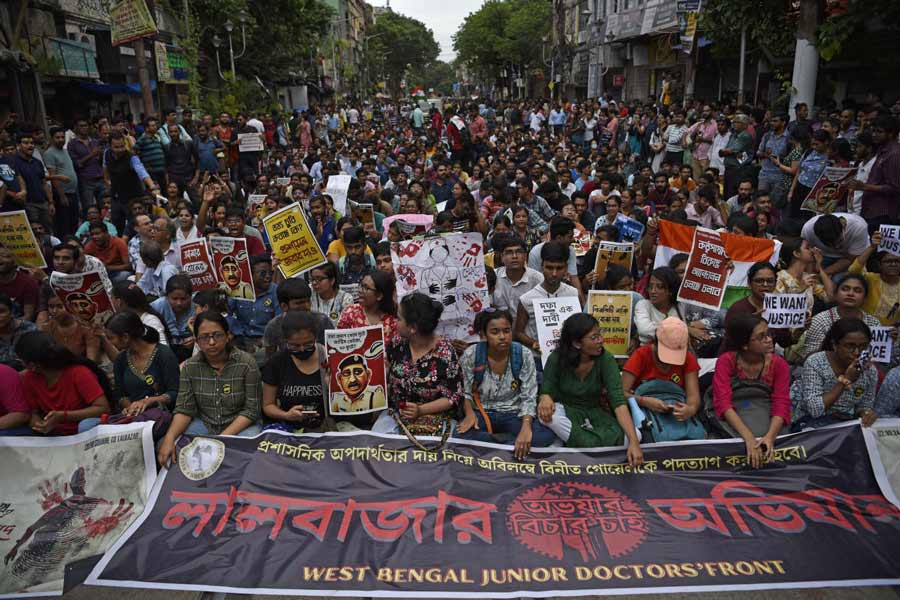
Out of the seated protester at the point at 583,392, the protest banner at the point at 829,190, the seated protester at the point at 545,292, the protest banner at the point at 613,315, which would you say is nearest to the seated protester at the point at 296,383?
the seated protester at the point at 583,392

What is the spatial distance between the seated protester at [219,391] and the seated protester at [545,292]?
7.80 ft

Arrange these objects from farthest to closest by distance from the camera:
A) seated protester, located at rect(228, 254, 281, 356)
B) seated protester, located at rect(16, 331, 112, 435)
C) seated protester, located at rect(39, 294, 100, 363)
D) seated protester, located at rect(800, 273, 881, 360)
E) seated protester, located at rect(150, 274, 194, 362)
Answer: seated protester, located at rect(228, 254, 281, 356) < seated protester, located at rect(150, 274, 194, 362) < seated protester, located at rect(39, 294, 100, 363) < seated protester, located at rect(800, 273, 881, 360) < seated protester, located at rect(16, 331, 112, 435)

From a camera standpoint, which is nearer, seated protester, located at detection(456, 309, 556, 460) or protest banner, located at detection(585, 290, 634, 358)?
seated protester, located at detection(456, 309, 556, 460)

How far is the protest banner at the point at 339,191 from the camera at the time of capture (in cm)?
1122

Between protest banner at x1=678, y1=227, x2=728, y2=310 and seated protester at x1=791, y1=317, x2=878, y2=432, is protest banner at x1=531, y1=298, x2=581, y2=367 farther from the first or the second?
seated protester at x1=791, y1=317, x2=878, y2=432

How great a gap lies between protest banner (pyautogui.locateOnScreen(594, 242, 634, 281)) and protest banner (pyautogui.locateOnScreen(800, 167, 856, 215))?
2.77 meters

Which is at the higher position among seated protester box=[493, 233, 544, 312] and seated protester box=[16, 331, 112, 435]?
seated protester box=[493, 233, 544, 312]

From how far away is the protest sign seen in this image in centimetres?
752

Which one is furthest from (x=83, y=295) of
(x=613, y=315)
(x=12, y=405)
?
(x=613, y=315)

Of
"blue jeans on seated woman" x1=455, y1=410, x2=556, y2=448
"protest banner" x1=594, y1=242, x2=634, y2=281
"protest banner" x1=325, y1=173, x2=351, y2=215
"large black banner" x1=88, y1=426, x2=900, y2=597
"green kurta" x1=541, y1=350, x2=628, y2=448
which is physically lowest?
"large black banner" x1=88, y1=426, x2=900, y2=597

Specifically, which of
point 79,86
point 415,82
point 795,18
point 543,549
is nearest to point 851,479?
point 543,549

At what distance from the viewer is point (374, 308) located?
5.80 meters

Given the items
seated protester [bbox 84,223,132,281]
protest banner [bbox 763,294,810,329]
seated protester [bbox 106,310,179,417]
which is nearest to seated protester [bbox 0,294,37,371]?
seated protester [bbox 106,310,179,417]

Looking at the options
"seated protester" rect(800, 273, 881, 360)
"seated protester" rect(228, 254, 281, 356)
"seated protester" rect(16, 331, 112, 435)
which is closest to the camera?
"seated protester" rect(16, 331, 112, 435)
